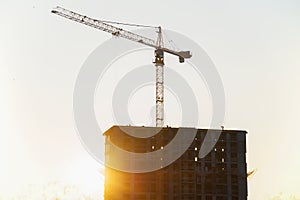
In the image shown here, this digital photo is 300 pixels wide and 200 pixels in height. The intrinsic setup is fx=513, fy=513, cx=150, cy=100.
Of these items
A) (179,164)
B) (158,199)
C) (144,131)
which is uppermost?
(144,131)

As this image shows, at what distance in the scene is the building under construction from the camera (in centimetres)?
13062

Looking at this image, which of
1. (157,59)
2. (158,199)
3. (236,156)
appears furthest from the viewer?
(157,59)

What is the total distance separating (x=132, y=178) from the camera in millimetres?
130250

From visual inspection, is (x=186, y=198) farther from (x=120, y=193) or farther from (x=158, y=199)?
(x=120, y=193)

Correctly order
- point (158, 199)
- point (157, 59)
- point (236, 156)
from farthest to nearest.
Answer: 1. point (157, 59)
2. point (236, 156)
3. point (158, 199)

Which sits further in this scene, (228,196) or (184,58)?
(184,58)

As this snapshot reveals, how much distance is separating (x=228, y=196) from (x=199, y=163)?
1147cm

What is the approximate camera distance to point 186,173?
135 meters

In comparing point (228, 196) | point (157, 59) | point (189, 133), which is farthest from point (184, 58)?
point (228, 196)

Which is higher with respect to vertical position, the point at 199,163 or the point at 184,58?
the point at 184,58

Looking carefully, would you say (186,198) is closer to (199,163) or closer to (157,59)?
(199,163)

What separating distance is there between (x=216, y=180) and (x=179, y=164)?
34.6ft

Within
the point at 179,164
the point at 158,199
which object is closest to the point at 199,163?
the point at 179,164

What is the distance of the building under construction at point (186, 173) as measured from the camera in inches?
5143
